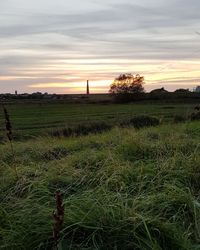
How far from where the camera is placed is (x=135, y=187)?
196 inches

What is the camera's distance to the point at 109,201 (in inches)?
170

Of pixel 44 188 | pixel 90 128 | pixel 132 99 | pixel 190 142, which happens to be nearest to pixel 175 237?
pixel 44 188

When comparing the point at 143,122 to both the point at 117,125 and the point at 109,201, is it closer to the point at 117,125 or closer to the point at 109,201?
the point at 117,125

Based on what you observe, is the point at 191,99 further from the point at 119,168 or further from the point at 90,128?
the point at 119,168

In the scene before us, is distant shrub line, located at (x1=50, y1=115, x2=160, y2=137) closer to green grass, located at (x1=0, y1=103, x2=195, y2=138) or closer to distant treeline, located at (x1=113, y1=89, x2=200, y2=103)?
green grass, located at (x1=0, y1=103, x2=195, y2=138)

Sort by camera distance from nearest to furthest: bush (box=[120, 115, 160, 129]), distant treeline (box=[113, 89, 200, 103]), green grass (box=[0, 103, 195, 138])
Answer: bush (box=[120, 115, 160, 129]) → green grass (box=[0, 103, 195, 138]) → distant treeline (box=[113, 89, 200, 103])

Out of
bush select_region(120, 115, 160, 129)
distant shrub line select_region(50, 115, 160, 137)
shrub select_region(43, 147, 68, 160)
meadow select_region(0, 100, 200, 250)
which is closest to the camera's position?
meadow select_region(0, 100, 200, 250)

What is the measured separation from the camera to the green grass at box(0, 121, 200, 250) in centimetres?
380

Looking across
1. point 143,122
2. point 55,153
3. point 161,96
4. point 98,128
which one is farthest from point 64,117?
point 161,96

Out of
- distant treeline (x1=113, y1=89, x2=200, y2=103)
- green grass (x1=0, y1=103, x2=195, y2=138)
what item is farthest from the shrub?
distant treeline (x1=113, y1=89, x2=200, y2=103)

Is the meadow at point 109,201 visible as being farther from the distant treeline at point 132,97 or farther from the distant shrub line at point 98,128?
the distant treeline at point 132,97

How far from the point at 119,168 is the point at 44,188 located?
37.8 inches

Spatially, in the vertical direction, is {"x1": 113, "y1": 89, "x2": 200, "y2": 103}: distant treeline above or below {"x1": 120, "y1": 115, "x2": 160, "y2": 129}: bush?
below

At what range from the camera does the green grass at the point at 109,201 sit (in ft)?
12.5
